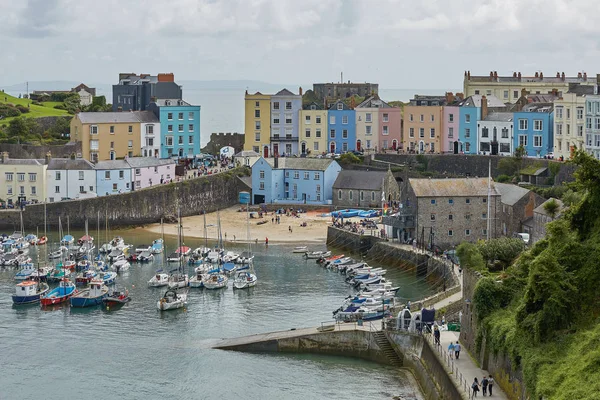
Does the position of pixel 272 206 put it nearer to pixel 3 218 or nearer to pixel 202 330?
pixel 3 218

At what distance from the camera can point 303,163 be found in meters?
87.0

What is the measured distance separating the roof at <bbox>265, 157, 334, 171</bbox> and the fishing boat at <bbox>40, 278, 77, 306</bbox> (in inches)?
1221

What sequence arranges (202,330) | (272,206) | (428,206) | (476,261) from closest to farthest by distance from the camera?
1. (476,261)
2. (202,330)
3. (428,206)
4. (272,206)

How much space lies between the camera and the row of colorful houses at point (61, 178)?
8225 centimetres

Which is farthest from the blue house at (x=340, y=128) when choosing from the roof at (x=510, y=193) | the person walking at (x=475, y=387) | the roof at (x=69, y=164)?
the person walking at (x=475, y=387)

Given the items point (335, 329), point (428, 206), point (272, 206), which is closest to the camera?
point (335, 329)

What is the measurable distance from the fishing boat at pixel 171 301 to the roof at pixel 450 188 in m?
15.0

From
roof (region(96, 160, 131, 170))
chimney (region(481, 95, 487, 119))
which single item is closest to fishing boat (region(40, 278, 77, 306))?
roof (region(96, 160, 131, 170))

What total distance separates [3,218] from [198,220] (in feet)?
44.3

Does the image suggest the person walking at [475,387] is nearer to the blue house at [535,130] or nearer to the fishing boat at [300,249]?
the fishing boat at [300,249]

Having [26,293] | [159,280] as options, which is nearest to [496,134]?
[159,280]

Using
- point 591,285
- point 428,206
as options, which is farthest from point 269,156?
point 591,285

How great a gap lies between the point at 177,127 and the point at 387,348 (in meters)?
55.8

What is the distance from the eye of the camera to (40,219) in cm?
7881
